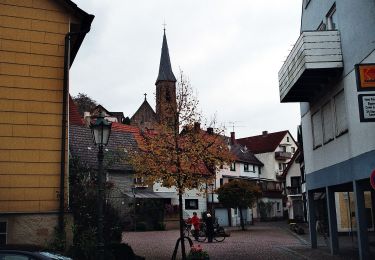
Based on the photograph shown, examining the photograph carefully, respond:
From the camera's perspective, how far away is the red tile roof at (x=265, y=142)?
76312 millimetres

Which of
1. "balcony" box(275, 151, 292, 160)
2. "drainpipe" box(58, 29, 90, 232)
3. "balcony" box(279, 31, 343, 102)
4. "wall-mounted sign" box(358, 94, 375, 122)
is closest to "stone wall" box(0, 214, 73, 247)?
"drainpipe" box(58, 29, 90, 232)

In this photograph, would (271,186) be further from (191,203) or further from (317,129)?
(317,129)

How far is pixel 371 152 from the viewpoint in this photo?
13758 millimetres

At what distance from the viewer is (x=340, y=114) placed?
16.8m

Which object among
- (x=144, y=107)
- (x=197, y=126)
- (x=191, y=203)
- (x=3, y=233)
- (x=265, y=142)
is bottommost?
(x=3, y=233)

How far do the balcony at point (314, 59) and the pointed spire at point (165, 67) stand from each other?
2528 inches

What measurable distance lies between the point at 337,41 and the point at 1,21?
10528mm

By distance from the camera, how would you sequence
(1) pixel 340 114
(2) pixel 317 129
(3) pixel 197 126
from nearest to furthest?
(1) pixel 340 114 → (3) pixel 197 126 → (2) pixel 317 129

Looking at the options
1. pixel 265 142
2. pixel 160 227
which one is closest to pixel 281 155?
pixel 265 142

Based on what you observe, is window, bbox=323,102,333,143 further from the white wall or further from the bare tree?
the bare tree

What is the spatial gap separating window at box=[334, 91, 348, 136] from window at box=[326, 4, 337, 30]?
2578 millimetres

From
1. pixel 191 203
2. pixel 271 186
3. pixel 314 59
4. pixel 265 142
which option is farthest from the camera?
pixel 265 142

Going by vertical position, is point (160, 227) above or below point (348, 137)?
below

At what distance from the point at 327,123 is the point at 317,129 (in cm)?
146
